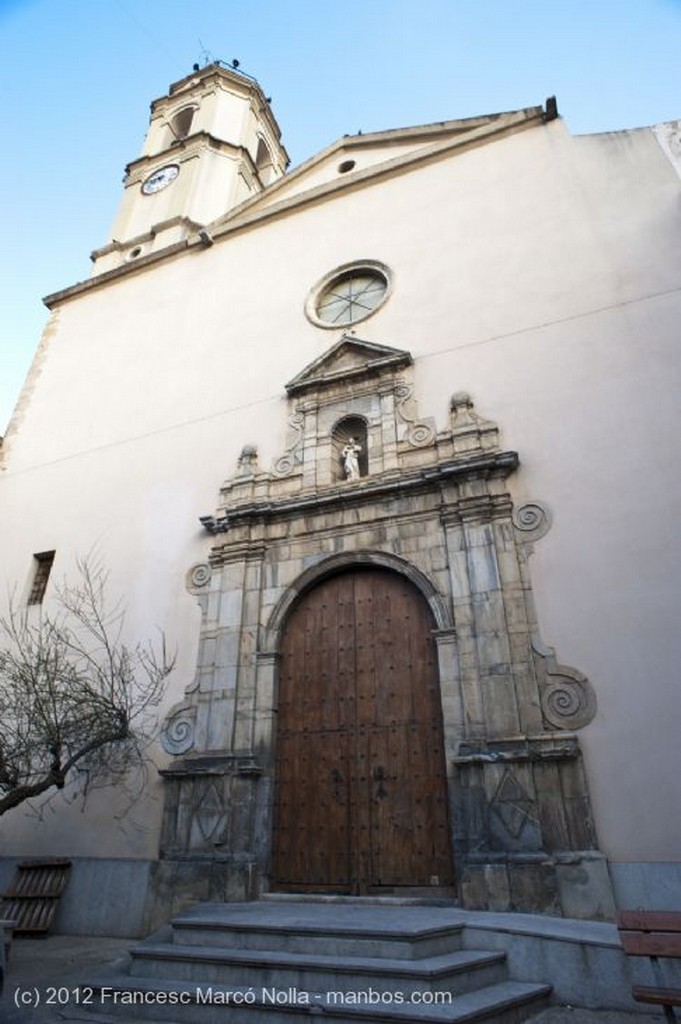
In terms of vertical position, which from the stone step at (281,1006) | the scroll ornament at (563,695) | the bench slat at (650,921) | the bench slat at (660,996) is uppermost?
the scroll ornament at (563,695)

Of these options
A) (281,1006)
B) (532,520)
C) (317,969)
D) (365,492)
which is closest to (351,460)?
(365,492)

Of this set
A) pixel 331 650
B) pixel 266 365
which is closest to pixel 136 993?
pixel 331 650

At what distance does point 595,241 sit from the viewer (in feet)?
27.6

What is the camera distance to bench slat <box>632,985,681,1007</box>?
3.10 m

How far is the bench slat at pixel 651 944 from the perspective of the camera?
3352mm

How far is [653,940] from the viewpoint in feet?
11.3

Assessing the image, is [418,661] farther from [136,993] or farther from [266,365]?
[266,365]

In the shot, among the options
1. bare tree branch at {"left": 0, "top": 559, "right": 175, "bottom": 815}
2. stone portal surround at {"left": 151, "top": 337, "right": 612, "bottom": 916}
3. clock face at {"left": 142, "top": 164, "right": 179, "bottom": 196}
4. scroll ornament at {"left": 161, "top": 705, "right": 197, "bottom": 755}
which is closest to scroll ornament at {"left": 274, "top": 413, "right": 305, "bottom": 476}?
stone portal surround at {"left": 151, "top": 337, "right": 612, "bottom": 916}

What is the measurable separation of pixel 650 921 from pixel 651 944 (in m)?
0.14

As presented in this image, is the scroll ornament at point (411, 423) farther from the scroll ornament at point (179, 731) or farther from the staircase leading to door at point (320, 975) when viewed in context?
the staircase leading to door at point (320, 975)

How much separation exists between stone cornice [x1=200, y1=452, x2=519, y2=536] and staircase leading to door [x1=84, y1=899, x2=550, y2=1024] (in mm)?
4341

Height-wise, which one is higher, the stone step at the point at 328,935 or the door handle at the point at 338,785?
the door handle at the point at 338,785

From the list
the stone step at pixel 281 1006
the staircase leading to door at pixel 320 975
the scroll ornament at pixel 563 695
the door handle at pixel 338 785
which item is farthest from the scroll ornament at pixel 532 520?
the stone step at pixel 281 1006

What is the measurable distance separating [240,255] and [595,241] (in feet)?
21.6
